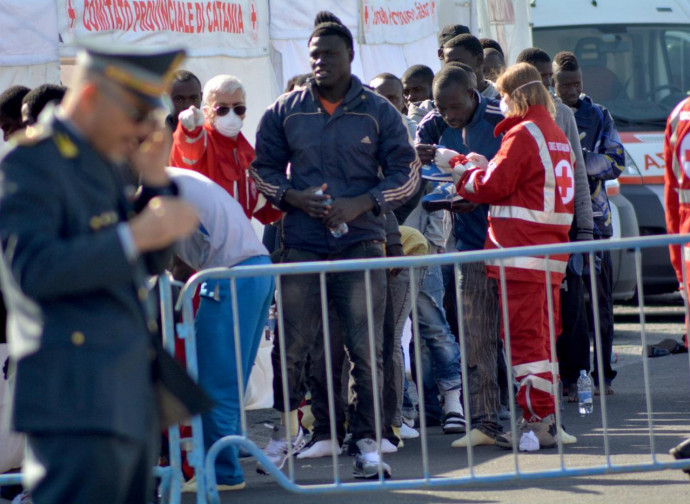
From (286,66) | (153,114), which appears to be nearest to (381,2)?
(286,66)

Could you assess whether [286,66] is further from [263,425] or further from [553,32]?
[553,32]

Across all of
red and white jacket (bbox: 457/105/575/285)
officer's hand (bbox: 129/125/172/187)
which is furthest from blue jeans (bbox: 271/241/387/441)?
officer's hand (bbox: 129/125/172/187)

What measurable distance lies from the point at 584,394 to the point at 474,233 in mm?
1513

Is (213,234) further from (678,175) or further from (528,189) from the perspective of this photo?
(678,175)

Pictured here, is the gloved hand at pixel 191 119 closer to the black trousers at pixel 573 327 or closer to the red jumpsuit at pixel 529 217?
the red jumpsuit at pixel 529 217

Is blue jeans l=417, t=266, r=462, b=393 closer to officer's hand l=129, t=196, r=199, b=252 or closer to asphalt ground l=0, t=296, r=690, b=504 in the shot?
asphalt ground l=0, t=296, r=690, b=504

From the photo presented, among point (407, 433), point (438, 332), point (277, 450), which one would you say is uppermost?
point (438, 332)

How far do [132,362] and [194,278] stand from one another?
2.07 m

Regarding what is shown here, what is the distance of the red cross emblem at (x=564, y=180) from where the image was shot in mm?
6629

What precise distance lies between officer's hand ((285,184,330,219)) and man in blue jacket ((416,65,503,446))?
109 cm

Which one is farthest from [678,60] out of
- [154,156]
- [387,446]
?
[154,156]

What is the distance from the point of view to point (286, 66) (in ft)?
29.4

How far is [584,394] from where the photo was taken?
8055mm

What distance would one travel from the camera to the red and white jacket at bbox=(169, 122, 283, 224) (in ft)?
22.1
